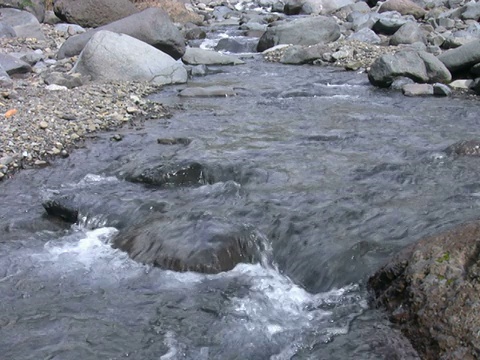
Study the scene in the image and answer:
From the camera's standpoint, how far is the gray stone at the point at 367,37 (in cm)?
1557

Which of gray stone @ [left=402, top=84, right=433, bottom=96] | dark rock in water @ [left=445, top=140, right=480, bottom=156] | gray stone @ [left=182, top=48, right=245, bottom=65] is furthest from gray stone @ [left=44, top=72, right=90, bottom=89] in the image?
dark rock in water @ [left=445, top=140, right=480, bottom=156]

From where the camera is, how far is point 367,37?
1573cm

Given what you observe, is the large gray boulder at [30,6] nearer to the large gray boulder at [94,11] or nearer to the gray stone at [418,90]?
the large gray boulder at [94,11]

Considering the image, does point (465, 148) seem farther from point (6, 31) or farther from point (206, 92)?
point (6, 31)

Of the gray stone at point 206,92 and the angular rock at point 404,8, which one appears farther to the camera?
the angular rock at point 404,8

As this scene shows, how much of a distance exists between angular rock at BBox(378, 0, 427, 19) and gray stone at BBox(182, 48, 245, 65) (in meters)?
8.76

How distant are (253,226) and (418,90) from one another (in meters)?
6.21

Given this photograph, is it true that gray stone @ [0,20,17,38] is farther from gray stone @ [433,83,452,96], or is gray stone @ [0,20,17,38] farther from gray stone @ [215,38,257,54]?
gray stone @ [433,83,452,96]

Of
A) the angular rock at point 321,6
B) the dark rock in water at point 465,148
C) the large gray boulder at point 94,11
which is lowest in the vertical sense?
the angular rock at point 321,6

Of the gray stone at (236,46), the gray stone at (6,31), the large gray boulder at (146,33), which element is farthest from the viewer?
the gray stone at (236,46)

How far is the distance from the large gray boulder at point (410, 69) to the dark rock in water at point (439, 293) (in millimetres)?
7724

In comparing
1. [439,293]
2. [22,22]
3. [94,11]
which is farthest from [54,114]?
[94,11]

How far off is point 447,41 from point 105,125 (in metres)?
8.90

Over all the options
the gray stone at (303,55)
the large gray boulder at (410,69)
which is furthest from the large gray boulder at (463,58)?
the gray stone at (303,55)
